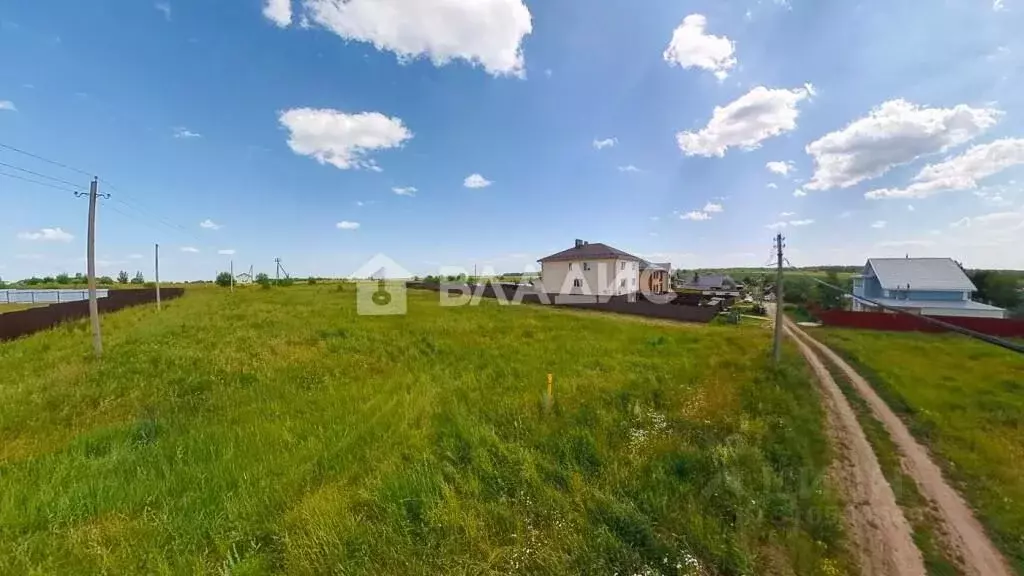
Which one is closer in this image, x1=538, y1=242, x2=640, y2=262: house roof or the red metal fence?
the red metal fence

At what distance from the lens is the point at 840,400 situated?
8070mm

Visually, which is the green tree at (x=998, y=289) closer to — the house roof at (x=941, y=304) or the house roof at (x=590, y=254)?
the house roof at (x=941, y=304)

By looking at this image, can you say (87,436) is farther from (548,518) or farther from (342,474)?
(548,518)

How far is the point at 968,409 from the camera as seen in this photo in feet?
23.9

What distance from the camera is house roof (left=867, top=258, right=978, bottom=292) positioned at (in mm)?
24828

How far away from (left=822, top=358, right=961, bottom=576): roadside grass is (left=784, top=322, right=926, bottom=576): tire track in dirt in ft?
0.21

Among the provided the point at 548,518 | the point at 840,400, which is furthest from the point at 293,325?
the point at 840,400

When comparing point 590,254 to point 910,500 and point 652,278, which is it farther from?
point 910,500

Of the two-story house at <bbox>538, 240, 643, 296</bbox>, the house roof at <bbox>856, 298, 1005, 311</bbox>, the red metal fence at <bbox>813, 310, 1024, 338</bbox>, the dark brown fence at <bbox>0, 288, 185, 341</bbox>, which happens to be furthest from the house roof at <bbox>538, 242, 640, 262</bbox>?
the dark brown fence at <bbox>0, 288, 185, 341</bbox>

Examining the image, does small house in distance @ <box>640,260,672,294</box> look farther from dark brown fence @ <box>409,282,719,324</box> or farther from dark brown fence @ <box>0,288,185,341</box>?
dark brown fence @ <box>0,288,185,341</box>

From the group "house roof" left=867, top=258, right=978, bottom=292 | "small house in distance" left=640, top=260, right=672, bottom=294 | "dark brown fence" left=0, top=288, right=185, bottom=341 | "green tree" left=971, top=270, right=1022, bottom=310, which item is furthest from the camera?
"small house in distance" left=640, top=260, right=672, bottom=294

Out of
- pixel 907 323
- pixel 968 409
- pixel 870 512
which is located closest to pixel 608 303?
pixel 907 323

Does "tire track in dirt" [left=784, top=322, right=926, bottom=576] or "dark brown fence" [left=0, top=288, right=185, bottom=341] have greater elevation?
"dark brown fence" [left=0, top=288, right=185, bottom=341]

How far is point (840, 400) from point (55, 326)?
26.4 metres
